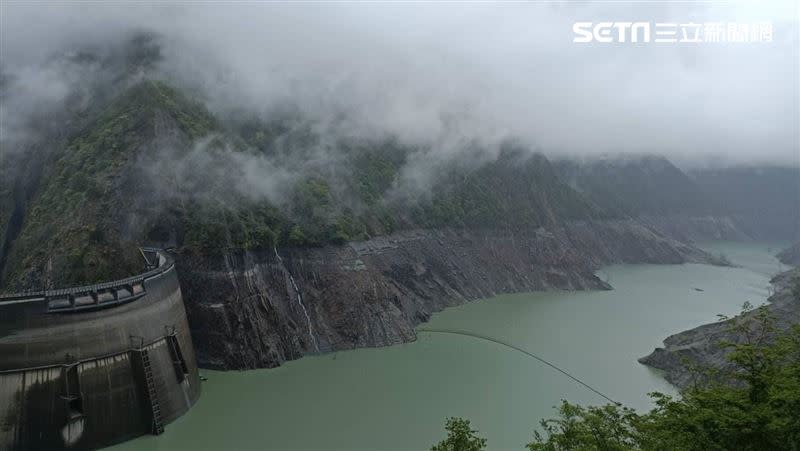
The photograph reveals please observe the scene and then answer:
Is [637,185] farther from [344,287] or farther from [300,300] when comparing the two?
[300,300]

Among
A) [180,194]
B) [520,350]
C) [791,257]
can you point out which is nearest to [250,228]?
[180,194]

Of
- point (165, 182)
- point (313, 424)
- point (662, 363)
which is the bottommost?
point (313, 424)

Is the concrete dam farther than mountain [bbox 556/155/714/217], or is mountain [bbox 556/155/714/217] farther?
mountain [bbox 556/155/714/217]

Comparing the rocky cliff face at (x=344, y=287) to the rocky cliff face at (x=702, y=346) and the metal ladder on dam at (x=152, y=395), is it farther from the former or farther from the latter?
the rocky cliff face at (x=702, y=346)

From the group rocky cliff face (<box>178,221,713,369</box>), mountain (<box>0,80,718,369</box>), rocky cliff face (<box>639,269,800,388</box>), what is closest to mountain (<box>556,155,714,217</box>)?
rocky cliff face (<box>178,221,713,369</box>)

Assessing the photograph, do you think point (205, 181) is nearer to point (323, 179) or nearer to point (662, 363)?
point (323, 179)

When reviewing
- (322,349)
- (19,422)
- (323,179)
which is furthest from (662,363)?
(19,422)

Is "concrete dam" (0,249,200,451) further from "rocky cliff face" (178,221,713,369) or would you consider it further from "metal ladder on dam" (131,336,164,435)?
"rocky cliff face" (178,221,713,369)
